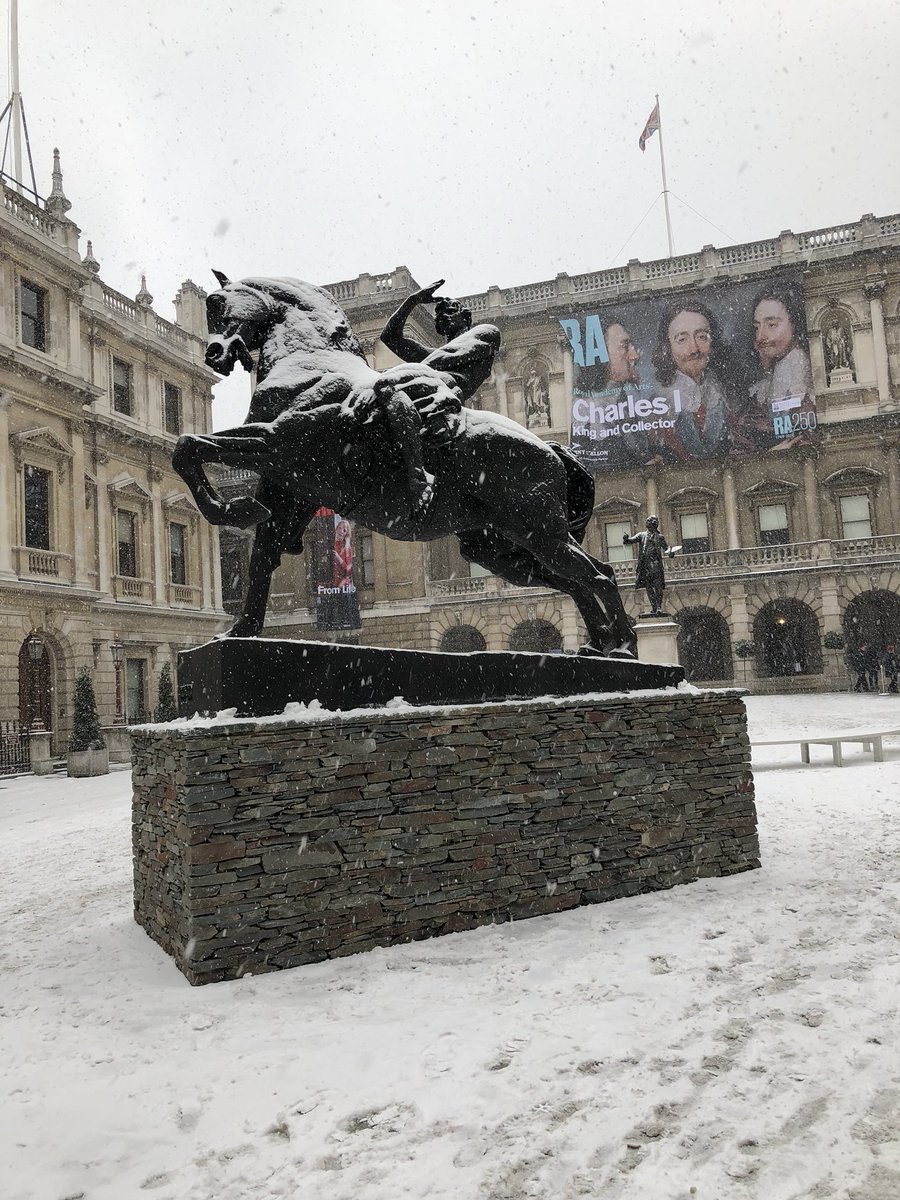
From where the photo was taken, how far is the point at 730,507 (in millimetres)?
33719

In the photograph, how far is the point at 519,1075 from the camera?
345 centimetres

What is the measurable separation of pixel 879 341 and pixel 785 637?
39.3 ft

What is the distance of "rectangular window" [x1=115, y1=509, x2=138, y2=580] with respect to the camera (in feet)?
88.2

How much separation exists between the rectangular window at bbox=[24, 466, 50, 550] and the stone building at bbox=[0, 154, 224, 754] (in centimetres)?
4

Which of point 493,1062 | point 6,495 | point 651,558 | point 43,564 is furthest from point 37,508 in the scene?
point 493,1062

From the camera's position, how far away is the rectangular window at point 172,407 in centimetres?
2980

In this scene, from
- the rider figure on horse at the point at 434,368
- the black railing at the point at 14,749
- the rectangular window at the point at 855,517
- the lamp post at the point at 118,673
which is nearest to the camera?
the rider figure on horse at the point at 434,368

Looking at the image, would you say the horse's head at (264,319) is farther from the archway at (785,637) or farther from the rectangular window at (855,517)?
the rectangular window at (855,517)

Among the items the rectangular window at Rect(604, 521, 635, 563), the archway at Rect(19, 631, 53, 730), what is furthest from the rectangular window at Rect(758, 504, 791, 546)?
the archway at Rect(19, 631, 53, 730)

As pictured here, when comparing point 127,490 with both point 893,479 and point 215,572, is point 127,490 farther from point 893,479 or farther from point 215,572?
point 893,479

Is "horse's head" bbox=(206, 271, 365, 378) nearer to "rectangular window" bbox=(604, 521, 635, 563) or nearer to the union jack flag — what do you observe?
"rectangular window" bbox=(604, 521, 635, 563)

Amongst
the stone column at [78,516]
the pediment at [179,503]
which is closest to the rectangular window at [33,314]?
the stone column at [78,516]

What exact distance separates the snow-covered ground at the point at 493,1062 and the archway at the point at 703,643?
92.3 ft

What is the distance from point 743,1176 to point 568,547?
14.2 feet
